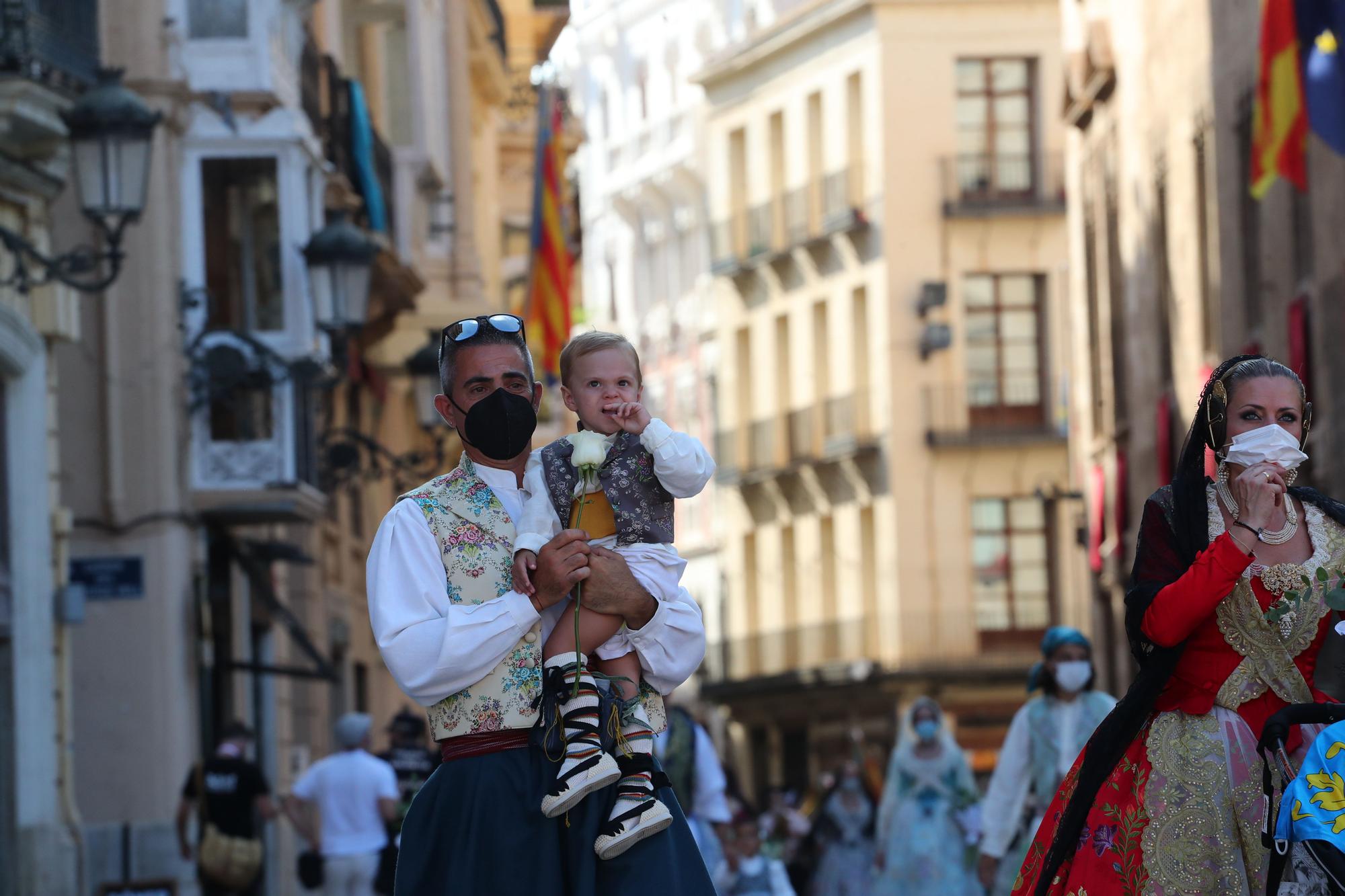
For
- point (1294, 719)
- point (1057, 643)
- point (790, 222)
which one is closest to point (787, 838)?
point (1057, 643)

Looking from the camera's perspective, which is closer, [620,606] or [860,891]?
[620,606]

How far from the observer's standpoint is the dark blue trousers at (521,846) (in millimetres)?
6270

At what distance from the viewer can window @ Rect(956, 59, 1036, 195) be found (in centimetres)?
5803

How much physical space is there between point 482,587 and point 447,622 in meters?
0.16

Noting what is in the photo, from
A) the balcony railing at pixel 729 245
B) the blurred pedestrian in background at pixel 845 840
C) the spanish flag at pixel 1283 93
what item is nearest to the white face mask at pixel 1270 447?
the blurred pedestrian in background at pixel 845 840

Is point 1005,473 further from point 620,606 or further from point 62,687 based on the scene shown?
point 620,606

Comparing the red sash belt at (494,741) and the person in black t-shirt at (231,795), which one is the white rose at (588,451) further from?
the person in black t-shirt at (231,795)

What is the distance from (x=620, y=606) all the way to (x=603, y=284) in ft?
242

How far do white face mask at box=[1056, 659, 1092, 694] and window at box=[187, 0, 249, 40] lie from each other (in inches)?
510

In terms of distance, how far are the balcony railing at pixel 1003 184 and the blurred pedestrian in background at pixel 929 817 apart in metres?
41.6

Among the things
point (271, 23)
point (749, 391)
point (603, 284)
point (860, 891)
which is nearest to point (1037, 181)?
point (749, 391)

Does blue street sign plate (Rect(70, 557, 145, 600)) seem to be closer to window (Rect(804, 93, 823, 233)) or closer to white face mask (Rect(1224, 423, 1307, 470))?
white face mask (Rect(1224, 423, 1307, 470))

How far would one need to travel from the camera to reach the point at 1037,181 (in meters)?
57.7

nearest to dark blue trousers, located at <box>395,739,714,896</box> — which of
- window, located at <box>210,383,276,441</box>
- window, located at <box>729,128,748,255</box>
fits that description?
window, located at <box>210,383,276,441</box>
